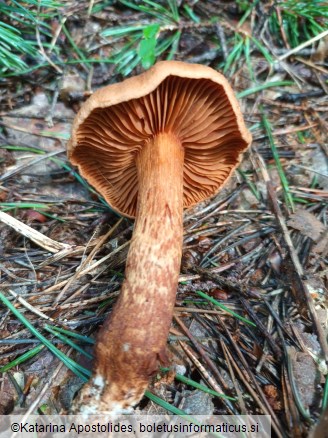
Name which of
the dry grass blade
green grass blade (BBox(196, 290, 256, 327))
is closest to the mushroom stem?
green grass blade (BBox(196, 290, 256, 327))

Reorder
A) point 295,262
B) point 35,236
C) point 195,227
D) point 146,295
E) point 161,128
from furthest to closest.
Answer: point 195,227 < point 35,236 < point 295,262 < point 161,128 < point 146,295

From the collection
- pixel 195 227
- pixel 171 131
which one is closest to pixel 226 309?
pixel 195 227

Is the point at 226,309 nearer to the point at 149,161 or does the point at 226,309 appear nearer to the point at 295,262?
the point at 295,262

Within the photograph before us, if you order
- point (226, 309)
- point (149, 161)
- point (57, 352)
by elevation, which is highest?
point (149, 161)

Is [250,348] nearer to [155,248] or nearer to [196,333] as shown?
[196,333]

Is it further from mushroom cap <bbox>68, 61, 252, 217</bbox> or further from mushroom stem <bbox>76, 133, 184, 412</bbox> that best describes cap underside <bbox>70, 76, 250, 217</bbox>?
mushroom stem <bbox>76, 133, 184, 412</bbox>

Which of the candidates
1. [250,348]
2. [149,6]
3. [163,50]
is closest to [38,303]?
[250,348]

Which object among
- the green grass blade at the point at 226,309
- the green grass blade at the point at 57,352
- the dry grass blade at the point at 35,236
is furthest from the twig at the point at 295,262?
the dry grass blade at the point at 35,236
